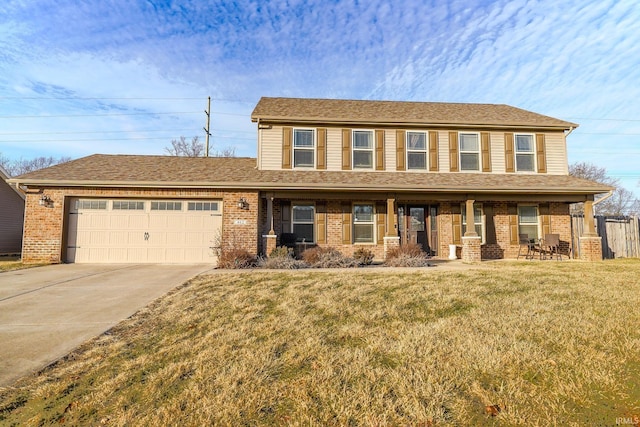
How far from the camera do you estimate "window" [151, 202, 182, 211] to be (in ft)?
36.5

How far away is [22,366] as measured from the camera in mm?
3125

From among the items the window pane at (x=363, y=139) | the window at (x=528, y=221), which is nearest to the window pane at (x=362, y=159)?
the window pane at (x=363, y=139)

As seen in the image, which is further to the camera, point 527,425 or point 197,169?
point 197,169

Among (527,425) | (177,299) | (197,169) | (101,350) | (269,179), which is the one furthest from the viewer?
(197,169)

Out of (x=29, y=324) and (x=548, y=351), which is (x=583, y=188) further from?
(x=29, y=324)

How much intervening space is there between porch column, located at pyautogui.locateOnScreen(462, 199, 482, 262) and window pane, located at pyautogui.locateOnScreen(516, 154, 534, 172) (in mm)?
3074

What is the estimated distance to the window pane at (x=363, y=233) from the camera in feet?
Answer: 40.2

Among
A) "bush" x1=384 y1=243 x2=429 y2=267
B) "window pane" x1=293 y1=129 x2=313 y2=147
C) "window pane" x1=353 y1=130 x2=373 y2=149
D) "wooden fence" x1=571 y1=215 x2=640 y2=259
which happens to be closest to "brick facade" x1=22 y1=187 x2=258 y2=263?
"window pane" x1=293 y1=129 x2=313 y2=147

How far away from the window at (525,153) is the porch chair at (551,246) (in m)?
2.71

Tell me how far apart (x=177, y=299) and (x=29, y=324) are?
1.86 m

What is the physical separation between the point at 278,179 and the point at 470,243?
22.8 ft

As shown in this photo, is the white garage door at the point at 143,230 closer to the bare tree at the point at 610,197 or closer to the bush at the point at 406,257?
the bush at the point at 406,257

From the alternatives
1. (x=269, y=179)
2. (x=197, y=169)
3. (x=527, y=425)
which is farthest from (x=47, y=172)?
(x=527, y=425)

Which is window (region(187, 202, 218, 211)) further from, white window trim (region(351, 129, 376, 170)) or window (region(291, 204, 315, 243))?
white window trim (region(351, 129, 376, 170))
